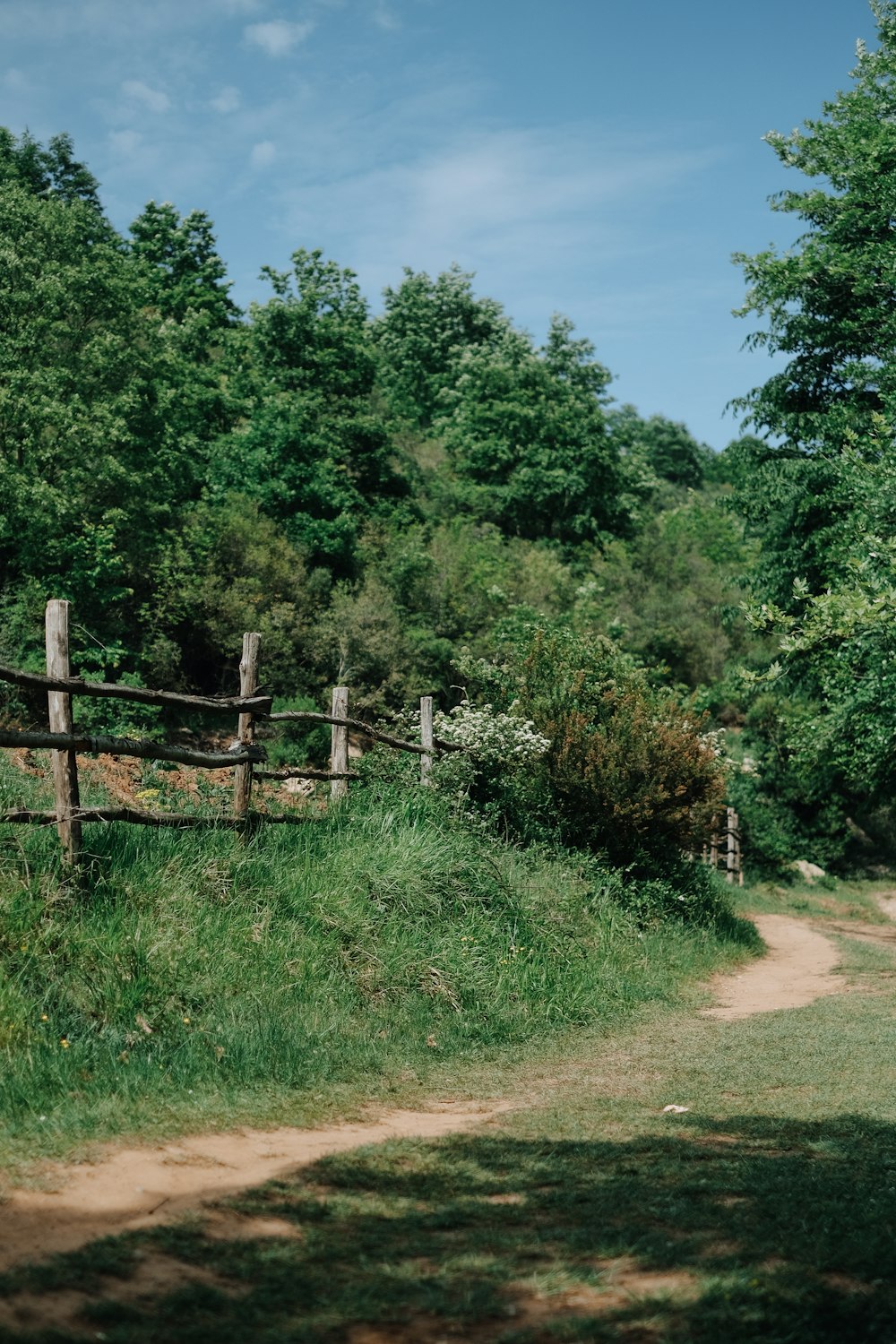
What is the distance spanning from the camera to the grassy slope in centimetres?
339

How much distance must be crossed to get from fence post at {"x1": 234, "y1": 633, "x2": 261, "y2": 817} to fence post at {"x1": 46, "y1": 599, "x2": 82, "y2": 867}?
5.60ft

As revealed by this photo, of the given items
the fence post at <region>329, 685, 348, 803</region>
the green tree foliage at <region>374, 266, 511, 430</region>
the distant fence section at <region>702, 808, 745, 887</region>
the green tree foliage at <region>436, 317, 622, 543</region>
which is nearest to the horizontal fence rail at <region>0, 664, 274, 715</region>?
the fence post at <region>329, 685, 348, 803</region>

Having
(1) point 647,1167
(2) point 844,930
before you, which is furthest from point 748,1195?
(2) point 844,930

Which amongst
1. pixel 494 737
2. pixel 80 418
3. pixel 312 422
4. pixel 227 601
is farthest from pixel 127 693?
pixel 312 422

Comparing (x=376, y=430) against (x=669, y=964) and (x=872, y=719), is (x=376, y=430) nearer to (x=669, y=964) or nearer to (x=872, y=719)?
(x=872, y=719)

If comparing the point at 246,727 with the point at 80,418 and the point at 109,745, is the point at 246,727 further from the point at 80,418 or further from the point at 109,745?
the point at 80,418

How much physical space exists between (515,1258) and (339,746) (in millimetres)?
7395

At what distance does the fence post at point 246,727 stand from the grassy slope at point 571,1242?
11.1 feet

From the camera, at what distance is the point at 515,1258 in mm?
3949

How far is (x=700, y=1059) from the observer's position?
8.02 m

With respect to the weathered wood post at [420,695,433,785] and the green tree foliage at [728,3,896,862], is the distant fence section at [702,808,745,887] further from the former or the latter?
the weathered wood post at [420,695,433,785]

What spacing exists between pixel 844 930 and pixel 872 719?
5.15 m

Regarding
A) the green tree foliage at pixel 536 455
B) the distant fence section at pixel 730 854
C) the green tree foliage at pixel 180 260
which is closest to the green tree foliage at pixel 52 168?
the green tree foliage at pixel 180 260

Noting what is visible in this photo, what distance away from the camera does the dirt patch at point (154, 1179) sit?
157 inches
